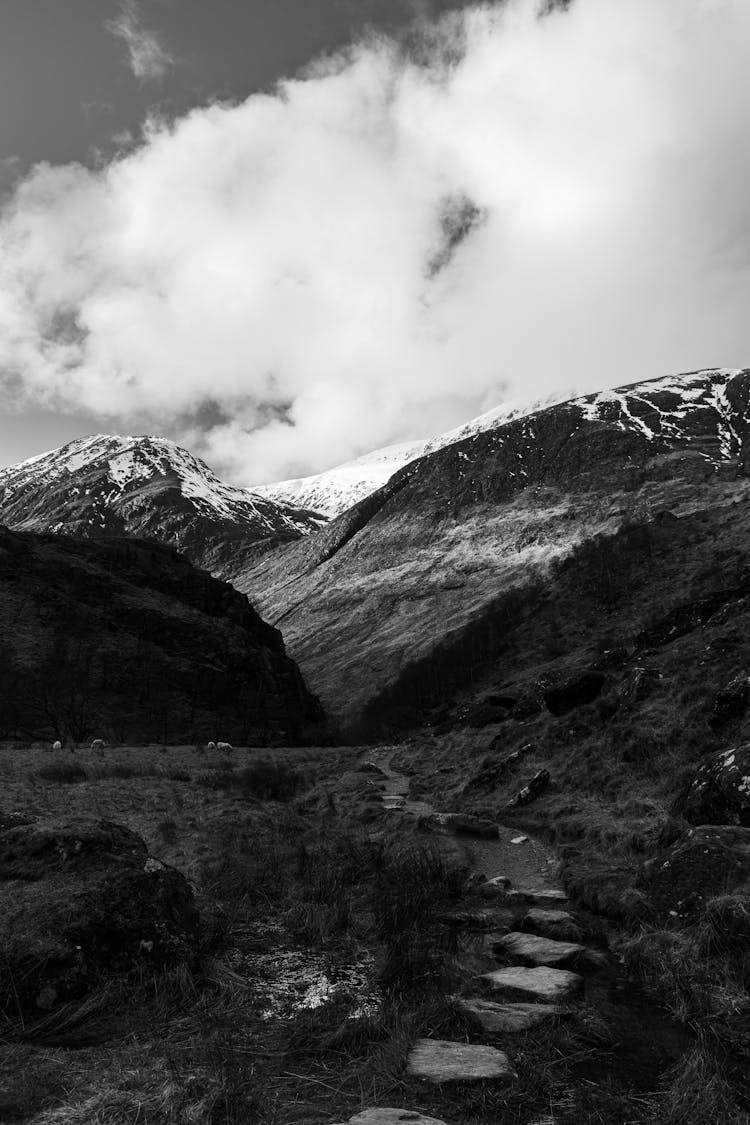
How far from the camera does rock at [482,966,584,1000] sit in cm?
651

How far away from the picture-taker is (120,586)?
85.6 m

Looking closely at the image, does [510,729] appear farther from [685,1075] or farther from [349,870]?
[685,1075]

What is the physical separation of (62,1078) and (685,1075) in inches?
189

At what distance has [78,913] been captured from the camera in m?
6.50

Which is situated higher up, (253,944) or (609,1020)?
(253,944)

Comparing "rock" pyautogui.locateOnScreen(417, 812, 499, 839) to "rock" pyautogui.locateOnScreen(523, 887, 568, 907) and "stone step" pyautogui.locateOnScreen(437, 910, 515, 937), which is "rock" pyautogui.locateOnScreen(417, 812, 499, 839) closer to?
"rock" pyautogui.locateOnScreen(523, 887, 568, 907)

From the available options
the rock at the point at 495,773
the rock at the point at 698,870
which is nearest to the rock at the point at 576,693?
the rock at the point at 495,773

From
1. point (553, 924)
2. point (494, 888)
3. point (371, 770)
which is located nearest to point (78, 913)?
point (553, 924)

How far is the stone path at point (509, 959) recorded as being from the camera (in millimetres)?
4867

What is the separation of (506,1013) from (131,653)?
248ft

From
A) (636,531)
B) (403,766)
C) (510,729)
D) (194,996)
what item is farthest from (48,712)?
(636,531)

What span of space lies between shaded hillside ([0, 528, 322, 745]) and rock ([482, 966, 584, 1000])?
57798mm

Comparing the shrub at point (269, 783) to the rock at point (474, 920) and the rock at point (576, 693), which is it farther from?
the rock at point (474, 920)

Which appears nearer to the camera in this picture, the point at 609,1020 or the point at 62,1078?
the point at 62,1078
